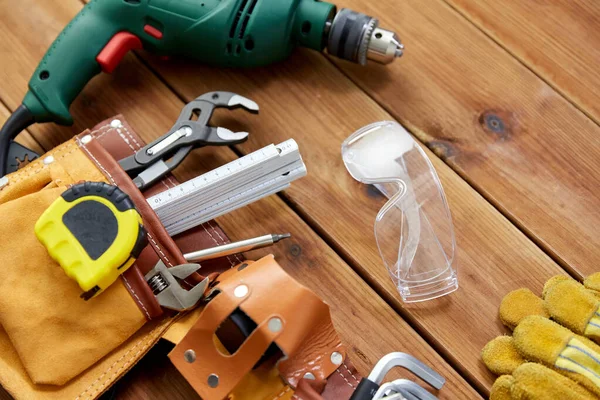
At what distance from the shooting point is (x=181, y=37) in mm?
878

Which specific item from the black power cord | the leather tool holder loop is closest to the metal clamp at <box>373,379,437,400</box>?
the leather tool holder loop

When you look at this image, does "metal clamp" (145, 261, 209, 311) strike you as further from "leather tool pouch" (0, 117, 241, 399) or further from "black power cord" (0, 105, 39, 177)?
"black power cord" (0, 105, 39, 177)

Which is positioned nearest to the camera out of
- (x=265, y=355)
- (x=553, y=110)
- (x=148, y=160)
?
(x=265, y=355)

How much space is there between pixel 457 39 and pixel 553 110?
185 millimetres

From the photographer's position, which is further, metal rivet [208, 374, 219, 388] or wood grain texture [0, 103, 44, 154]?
wood grain texture [0, 103, 44, 154]

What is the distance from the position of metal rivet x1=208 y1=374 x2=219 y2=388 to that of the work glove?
0.36 m

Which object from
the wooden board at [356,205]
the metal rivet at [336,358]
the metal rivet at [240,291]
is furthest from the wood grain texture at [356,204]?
the metal rivet at [240,291]

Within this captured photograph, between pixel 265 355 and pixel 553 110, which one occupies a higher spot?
pixel 553 110

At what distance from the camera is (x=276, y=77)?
0.94 meters

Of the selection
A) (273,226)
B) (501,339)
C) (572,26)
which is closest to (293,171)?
(273,226)

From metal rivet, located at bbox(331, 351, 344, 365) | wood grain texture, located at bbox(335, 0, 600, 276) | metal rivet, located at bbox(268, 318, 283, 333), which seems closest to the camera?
metal rivet, located at bbox(268, 318, 283, 333)

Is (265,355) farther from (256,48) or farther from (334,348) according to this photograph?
(256,48)

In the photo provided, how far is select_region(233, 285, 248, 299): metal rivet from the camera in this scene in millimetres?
667

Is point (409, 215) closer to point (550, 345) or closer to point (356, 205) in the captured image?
point (356, 205)
